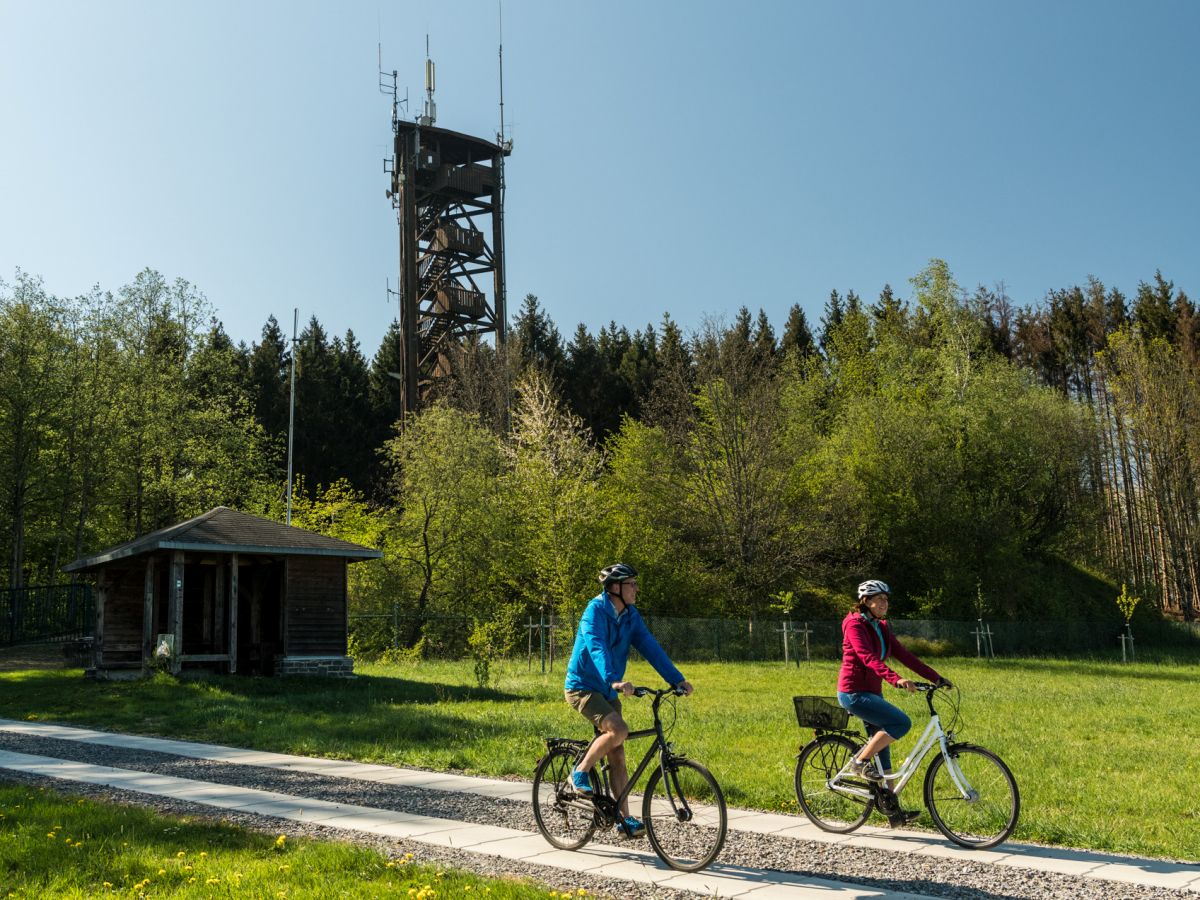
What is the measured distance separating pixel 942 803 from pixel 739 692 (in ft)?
48.5

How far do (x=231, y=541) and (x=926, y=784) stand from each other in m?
17.6

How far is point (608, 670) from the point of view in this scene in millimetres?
7258

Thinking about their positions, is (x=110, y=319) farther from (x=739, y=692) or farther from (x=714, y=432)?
(x=739, y=692)

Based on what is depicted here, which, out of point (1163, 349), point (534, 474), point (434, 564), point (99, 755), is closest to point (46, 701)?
point (99, 755)

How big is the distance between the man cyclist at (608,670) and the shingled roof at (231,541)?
15.9m

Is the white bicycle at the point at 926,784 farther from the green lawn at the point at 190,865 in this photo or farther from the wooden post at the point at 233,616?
the wooden post at the point at 233,616

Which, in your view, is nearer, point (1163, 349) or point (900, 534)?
point (900, 534)

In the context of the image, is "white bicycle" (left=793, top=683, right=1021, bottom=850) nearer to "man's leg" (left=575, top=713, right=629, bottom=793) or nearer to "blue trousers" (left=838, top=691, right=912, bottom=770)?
"blue trousers" (left=838, top=691, right=912, bottom=770)

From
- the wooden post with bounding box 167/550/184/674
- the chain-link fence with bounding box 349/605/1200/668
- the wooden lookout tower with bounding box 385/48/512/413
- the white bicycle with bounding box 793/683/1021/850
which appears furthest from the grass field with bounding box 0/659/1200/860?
the wooden lookout tower with bounding box 385/48/512/413

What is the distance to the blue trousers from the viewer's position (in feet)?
25.8

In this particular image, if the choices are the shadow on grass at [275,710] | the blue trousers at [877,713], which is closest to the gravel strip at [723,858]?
the blue trousers at [877,713]

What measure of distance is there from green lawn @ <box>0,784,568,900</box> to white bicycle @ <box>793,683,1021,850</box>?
2.99 metres

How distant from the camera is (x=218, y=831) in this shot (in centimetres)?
809

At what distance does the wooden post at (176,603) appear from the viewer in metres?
21.6
